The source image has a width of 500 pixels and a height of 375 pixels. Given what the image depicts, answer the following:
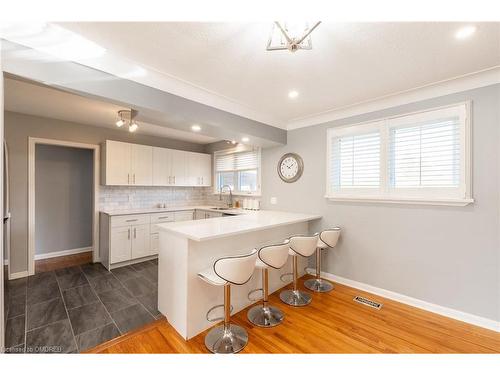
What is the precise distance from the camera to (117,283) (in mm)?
3078

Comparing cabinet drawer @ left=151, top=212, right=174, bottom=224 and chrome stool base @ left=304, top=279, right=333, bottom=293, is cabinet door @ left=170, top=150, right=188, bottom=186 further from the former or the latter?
chrome stool base @ left=304, top=279, right=333, bottom=293

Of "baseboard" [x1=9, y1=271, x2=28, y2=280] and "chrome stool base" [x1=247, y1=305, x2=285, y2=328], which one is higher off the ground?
"baseboard" [x1=9, y1=271, x2=28, y2=280]

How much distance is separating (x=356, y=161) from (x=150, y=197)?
13.4 feet

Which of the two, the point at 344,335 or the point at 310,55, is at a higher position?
the point at 310,55

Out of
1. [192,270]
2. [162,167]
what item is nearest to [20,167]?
[162,167]

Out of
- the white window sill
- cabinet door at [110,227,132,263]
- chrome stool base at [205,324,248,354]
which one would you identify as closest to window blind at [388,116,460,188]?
the white window sill

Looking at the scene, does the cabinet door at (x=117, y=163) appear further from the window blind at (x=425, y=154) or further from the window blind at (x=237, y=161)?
the window blind at (x=425, y=154)

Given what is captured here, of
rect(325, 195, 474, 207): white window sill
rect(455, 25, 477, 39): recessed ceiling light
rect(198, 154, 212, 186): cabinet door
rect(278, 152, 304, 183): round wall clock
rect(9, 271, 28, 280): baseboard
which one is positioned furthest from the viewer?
rect(198, 154, 212, 186): cabinet door

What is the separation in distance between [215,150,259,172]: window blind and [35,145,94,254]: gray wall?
279cm

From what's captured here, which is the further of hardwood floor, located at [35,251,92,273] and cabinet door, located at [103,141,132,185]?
cabinet door, located at [103,141,132,185]

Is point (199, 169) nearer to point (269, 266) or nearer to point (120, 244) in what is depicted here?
point (120, 244)

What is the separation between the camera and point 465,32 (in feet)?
4.94

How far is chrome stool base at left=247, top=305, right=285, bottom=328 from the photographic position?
7.08 ft

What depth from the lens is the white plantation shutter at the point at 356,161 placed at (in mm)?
2801
